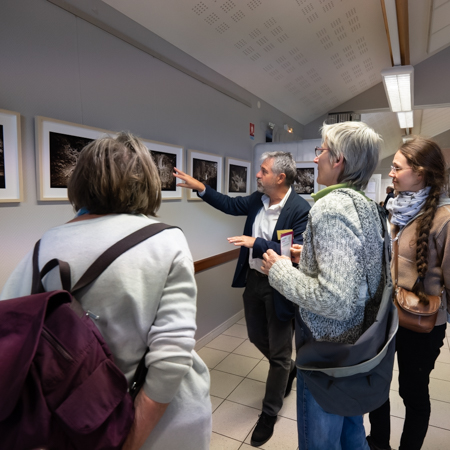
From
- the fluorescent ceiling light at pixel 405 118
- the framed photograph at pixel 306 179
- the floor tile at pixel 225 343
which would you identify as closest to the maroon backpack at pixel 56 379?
the floor tile at pixel 225 343

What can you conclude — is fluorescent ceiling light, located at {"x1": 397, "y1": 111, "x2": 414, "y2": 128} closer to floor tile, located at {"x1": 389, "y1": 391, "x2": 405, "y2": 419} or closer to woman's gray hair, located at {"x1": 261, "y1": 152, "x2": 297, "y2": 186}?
woman's gray hair, located at {"x1": 261, "y1": 152, "x2": 297, "y2": 186}

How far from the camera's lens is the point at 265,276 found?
2438 mm

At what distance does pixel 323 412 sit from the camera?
1.35 meters

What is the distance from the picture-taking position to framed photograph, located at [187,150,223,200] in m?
3.14

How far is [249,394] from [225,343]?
94 cm

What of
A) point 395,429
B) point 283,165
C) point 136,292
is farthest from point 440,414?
point 136,292

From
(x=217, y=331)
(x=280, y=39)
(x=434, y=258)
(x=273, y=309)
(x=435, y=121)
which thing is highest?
(x=435, y=121)

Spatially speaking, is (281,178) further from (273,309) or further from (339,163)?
(339,163)

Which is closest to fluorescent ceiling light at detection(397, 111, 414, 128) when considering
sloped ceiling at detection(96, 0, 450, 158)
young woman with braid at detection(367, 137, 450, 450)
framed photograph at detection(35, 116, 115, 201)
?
sloped ceiling at detection(96, 0, 450, 158)

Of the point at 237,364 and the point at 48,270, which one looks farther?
the point at 237,364

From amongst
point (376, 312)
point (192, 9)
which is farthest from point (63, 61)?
point (376, 312)

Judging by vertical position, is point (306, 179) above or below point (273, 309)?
above

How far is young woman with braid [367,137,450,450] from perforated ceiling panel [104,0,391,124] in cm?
193

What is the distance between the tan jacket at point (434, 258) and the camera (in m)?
1.60
